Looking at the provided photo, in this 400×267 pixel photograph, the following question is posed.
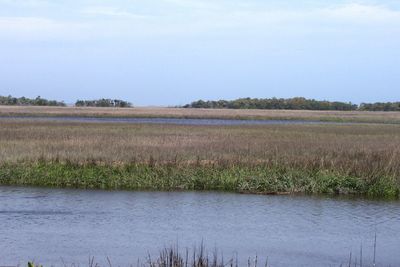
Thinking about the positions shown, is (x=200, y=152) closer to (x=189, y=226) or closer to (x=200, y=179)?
(x=200, y=179)

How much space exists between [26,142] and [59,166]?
7551 mm

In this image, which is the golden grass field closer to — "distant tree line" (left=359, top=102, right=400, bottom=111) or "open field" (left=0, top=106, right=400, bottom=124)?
"open field" (left=0, top=106, right=400, bottom=124)

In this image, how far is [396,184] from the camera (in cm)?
2270

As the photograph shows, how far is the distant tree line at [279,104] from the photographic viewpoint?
135000mm

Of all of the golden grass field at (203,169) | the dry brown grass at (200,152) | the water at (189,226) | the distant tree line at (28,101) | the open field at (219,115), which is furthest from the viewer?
the distant tree line at (28,101)

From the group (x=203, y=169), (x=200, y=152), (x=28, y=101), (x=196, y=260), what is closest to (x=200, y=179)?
(x=203, y=169)

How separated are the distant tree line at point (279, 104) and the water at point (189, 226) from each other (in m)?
114

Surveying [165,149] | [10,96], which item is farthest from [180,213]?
[10,96]

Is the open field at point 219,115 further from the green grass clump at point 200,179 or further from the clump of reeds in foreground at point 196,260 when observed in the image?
the clump of reeds in foreground at point 196,260

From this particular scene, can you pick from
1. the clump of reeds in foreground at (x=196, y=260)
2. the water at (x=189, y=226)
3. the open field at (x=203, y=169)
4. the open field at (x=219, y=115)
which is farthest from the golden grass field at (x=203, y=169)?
the open field at (x=219, y=115)

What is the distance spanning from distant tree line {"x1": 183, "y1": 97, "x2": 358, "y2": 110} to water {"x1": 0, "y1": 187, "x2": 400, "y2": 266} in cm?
11420

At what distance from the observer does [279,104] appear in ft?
448

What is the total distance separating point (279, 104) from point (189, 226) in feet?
396

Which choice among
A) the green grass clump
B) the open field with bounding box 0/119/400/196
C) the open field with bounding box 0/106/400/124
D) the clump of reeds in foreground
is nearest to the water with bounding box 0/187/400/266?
the clump of reeds in foreground
